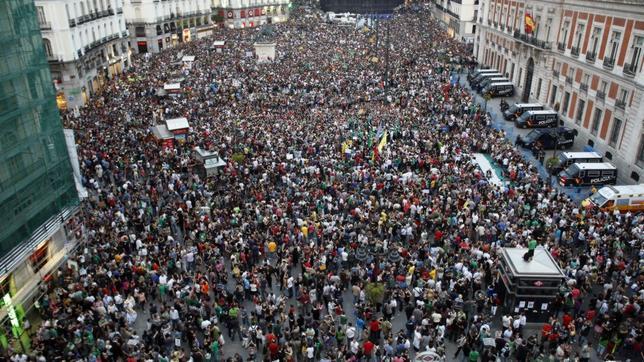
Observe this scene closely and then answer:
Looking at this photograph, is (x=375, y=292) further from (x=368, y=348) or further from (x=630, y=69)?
(x=630, y=69)

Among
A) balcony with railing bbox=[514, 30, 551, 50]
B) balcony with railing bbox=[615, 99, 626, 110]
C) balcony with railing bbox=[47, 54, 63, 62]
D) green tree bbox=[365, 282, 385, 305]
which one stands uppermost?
balcony with railing bbox=[514, 30, 551, 50]

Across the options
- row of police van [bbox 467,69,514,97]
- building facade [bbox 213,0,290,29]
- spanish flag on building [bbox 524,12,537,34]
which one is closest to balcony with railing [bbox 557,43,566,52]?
spanish flag on building [bbox 524,12,537,34]

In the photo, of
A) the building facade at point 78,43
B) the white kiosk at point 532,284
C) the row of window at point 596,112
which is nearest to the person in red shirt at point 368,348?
the white kiosk at point 532,284

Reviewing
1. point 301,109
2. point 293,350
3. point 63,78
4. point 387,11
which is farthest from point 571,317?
point 387,11

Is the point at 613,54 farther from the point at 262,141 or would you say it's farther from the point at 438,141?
the point at 262,141

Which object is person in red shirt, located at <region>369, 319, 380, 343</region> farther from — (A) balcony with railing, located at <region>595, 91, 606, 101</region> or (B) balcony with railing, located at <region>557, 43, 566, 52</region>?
(B) balcony with railing, located at <region>557, 43, 566, 52</region>

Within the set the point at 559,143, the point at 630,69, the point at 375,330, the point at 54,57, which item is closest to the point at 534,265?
the point at 375,330

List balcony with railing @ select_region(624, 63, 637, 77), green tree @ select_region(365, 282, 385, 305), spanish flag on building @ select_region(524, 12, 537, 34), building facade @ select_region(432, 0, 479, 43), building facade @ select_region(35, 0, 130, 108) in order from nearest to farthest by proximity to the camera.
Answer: green tree @ select_region(365, 282, 385, 305) → balcony with railing @ select_region(624, 63, 637, 77) → spanish flag on building @ select_region(524, 12, 537, 34) → building facade @ select_region(35, 0, 130, 108) → building facade @ select_region(432, 0, 479, 43)
